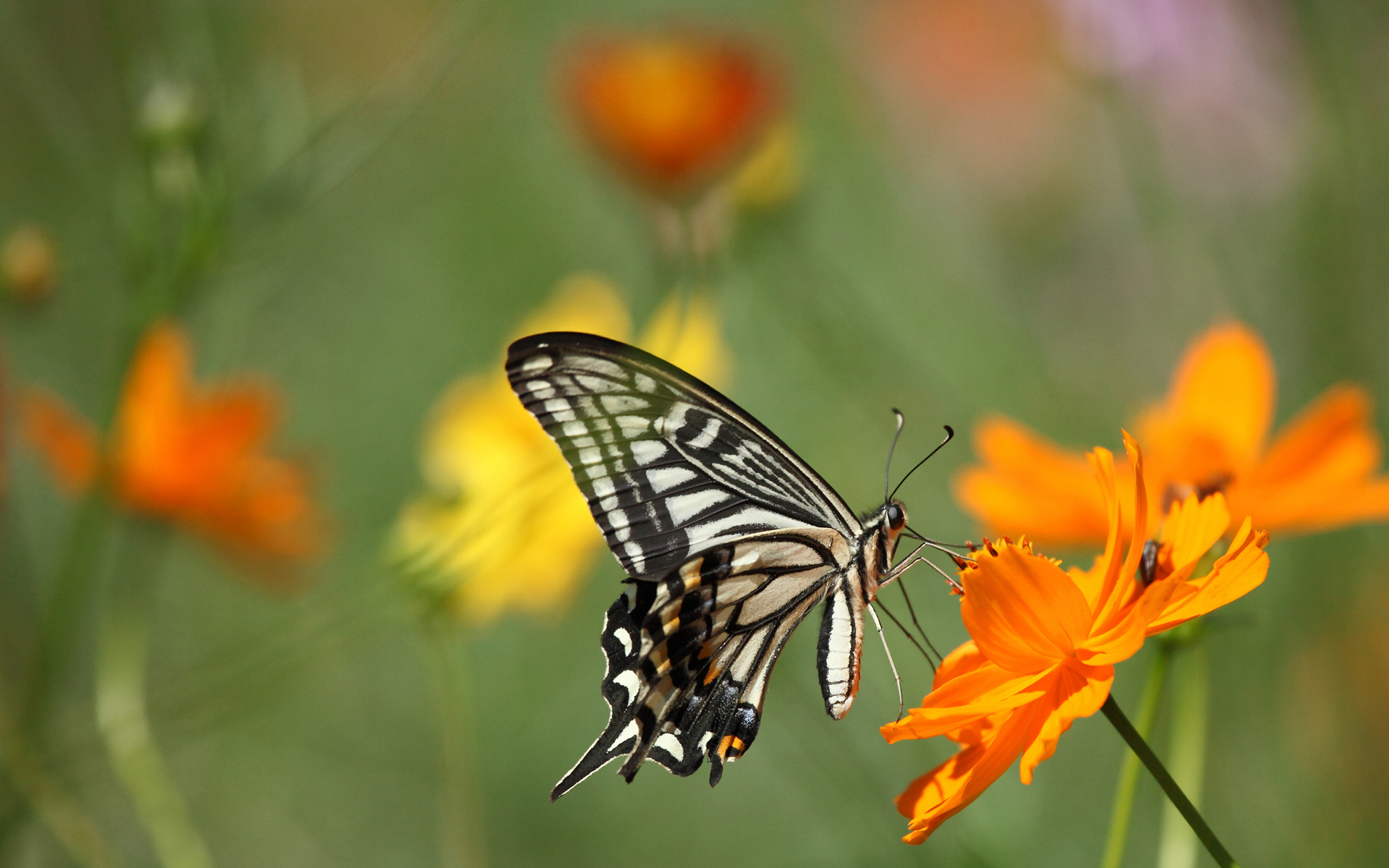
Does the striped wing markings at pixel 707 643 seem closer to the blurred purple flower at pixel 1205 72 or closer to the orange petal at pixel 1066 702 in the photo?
the orange petal at pixel 1066 702

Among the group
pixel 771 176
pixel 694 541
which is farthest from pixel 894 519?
pixel 771 176

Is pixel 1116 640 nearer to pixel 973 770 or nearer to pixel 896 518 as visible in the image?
pixel 973 770

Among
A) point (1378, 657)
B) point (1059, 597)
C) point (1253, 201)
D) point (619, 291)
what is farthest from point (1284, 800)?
point (619, 291)

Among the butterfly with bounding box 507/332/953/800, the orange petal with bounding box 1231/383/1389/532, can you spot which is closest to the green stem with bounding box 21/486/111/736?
the butterfly with bounding box 507/332/953/800

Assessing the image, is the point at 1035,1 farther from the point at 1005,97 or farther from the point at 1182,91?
the point at 1182,91

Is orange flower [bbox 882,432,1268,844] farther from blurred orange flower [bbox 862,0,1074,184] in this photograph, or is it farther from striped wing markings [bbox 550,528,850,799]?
blurred orange flower [bbox 862,0,1074,184]

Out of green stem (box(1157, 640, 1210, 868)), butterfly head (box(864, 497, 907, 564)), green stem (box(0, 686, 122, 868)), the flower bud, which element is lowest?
green stem (box(1157, 640, 1210, 868))

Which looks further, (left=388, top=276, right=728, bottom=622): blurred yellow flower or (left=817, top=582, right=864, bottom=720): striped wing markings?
(left=388, top=276, right=728, bottom=622): blurred yellow flower
